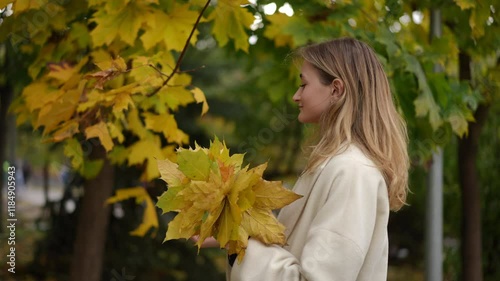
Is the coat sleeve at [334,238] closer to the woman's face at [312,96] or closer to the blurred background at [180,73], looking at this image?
the woman's face at [312,96]

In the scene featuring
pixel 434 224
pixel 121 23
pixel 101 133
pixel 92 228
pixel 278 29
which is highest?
pixel 121 23

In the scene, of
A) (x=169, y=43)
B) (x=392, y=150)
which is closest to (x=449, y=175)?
(x=169, y=43)

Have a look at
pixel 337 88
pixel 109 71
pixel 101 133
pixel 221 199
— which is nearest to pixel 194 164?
pixel 221 199

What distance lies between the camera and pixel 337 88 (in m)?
2.10

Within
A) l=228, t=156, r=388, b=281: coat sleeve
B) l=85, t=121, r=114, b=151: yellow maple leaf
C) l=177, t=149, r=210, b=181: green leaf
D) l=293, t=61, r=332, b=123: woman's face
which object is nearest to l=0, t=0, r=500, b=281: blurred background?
l=85, t=121, r=114, b=151: yellow maple leaf

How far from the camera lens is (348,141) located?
2.04 metres

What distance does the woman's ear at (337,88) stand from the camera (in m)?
2.09

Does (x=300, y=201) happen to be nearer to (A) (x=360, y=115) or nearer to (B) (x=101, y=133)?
(A) (x=360, y=115)

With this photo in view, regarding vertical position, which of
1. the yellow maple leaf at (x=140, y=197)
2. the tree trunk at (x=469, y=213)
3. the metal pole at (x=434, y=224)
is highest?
the yellow maple leaf at (x=140, y=197)

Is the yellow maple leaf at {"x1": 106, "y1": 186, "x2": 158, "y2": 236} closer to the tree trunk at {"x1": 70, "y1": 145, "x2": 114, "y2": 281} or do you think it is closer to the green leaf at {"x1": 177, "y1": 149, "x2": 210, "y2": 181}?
the tree trunk at {"x1": 70, "y1": 145, "x2": 114, "y2": 281}

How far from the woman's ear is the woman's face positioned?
12 mm

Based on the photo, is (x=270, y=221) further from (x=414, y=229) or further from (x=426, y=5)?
(x=414, y=229)

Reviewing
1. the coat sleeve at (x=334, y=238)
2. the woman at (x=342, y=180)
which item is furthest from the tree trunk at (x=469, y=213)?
the coat sleeve at (x=334, y=238)

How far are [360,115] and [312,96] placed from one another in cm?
16
